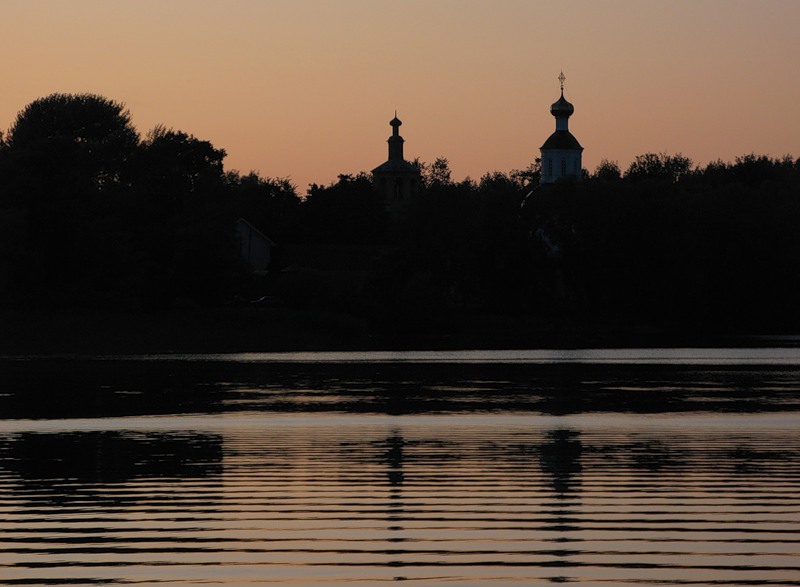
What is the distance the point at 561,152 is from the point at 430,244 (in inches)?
2106

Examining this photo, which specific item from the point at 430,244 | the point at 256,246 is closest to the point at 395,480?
the point at 430,244

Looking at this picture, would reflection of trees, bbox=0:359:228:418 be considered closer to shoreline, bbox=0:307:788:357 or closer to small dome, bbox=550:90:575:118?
shoreline, bbox=0:307:788:357

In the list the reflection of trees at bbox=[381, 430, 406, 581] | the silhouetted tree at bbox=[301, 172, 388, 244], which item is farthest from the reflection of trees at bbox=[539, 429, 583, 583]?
the silhouetted tree at bbox=[301, 172, 388, 244]

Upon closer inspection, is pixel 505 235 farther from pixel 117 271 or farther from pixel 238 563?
pixel 238 563

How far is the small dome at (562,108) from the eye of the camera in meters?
170

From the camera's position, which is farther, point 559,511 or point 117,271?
point 117,271

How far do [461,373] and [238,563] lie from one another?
41.9 metres

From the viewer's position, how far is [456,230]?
119m

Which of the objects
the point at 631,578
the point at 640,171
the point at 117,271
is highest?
the point at 640,171

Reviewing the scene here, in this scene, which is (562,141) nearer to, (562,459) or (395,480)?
(562,459)

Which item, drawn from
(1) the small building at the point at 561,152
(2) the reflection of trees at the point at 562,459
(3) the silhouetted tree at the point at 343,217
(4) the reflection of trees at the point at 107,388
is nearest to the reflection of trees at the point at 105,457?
(2) the reflection of trees at the point at 562,459

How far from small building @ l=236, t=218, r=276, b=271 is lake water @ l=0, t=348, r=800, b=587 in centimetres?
8821

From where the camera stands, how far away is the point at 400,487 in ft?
69.7

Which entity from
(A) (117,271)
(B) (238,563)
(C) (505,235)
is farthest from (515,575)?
(C) (505,235)
